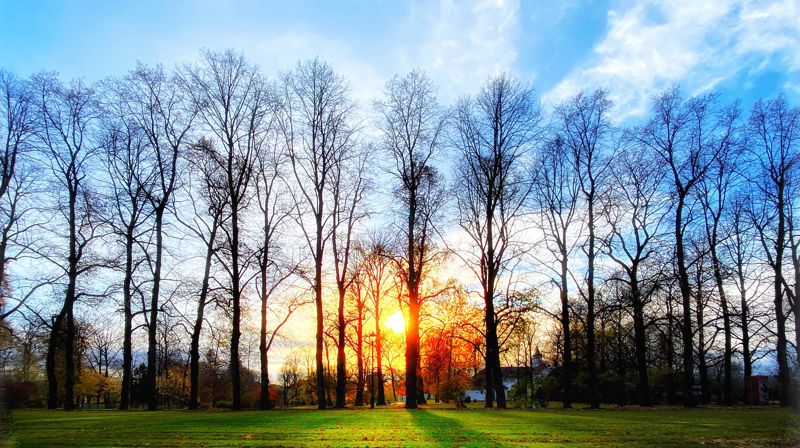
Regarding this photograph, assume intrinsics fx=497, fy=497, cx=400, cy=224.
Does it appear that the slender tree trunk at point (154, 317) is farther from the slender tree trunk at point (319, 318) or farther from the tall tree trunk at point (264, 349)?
the slender tree trunk at point (319, 318)

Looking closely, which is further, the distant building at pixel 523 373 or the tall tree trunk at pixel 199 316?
the distant building at pixel 523 373

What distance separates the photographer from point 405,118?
25609 mm

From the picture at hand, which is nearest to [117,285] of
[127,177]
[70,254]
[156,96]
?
[70,254]

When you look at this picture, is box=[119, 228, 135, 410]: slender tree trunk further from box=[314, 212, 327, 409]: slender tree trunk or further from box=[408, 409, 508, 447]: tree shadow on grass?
box=[408, 409, 508, 447]: tree shadow on grass

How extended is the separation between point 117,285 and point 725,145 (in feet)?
109

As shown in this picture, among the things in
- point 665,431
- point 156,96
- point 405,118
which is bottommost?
point 665,431

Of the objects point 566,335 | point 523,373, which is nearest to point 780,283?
point 566,335

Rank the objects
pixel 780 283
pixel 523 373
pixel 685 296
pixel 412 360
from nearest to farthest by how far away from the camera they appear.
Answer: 1. pixel 412 360
2. pixel 685 296
3. pixel 780 283
4. pixel 523 373

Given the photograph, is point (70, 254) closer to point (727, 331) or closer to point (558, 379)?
point (727, 331)

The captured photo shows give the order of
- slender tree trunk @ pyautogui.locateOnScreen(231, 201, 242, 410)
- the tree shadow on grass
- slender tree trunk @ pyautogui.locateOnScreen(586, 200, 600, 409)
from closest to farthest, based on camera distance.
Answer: the tree shadow on grass < slender tree trunk @ pyautogui.locateOnScreen(231, 201, 242, 410) < slender tree trunk @ pyautogui.locateOnScreen(586, 200, 600, 409)

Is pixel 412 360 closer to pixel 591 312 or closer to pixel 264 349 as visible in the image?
pixel 264 349

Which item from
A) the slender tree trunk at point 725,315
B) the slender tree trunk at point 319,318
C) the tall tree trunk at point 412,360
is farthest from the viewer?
the slender tree trunk at point 725,315

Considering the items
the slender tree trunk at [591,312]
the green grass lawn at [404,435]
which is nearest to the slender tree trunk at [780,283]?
the slender tree trunk at [591,312]

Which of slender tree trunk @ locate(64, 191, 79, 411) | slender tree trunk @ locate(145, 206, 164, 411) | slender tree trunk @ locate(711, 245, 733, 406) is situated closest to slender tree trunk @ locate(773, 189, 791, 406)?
slender tree trunk @ locate(711, 245, 733, 406)
